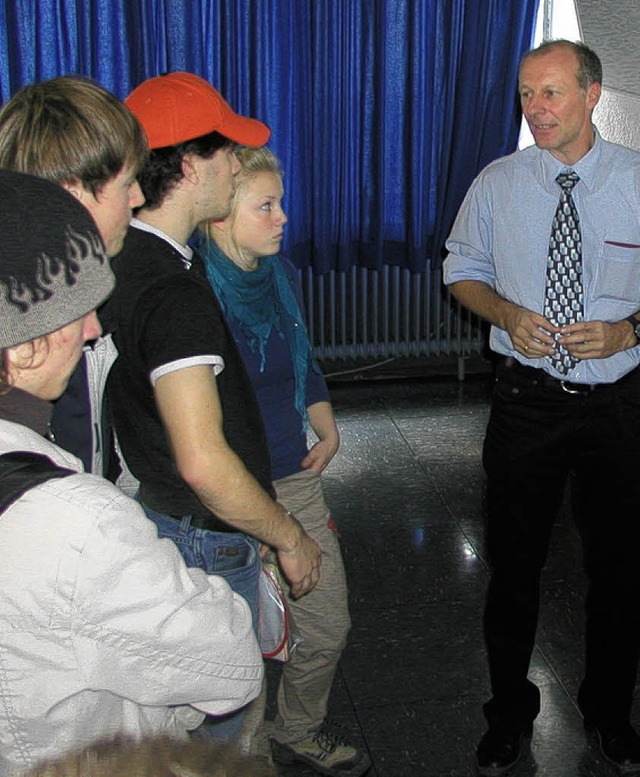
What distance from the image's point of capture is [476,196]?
8.04 ft

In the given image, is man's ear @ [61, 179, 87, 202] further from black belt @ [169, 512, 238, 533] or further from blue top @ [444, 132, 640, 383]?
blue top @ [444, 132, 640, 383]

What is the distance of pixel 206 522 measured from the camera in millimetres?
1771

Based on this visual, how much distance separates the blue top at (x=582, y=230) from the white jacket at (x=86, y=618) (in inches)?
57.9

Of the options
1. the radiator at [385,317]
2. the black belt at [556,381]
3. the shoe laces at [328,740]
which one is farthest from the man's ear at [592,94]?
the radiator at [385,317]

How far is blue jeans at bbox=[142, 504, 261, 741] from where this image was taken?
1.78 metres

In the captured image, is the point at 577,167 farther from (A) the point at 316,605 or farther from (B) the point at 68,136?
(B) the point at 68,136

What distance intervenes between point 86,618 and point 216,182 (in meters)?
1.00

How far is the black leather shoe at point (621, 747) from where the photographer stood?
2422mm

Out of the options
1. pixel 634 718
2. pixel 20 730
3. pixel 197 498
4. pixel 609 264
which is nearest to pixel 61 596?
pixel 20 730

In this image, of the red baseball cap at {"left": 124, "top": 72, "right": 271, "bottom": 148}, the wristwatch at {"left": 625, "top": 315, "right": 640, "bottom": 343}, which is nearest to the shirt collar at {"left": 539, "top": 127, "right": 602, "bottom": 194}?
the wristwatch at {"left": 625, "top": 315, "right": 640, "bottom": 343}

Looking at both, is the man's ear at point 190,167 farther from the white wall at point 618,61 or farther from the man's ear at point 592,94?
the white wall at point 618,61

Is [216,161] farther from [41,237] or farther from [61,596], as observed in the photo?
[61,596]

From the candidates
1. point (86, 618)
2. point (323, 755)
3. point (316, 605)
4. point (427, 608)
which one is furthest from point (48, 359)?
point (427, 608)

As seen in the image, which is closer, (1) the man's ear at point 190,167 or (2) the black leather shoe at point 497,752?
(1) the man's ear at point 190,167
